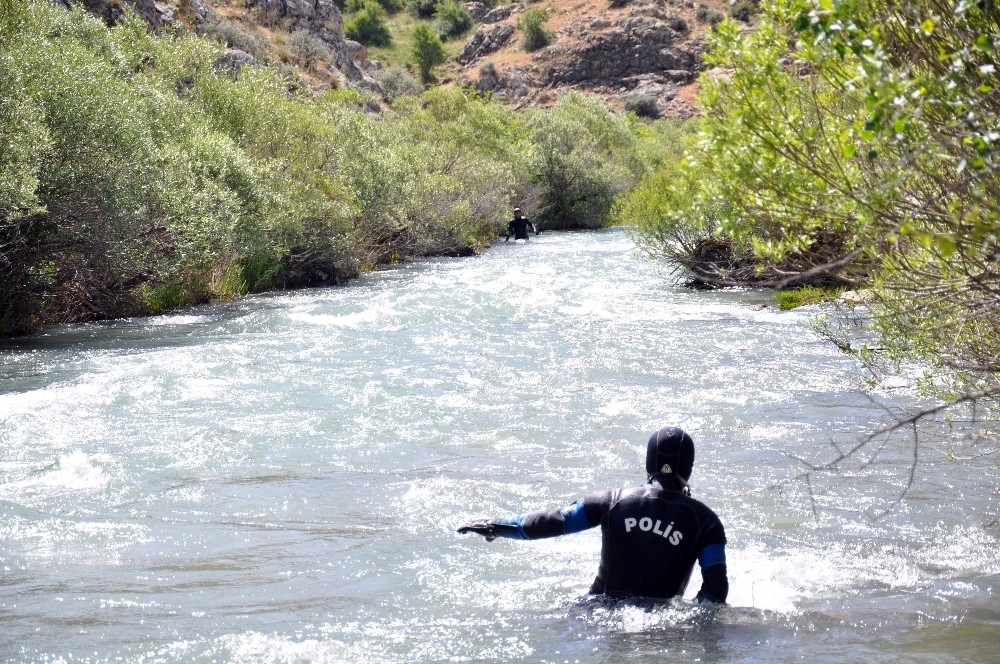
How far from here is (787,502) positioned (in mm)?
9656

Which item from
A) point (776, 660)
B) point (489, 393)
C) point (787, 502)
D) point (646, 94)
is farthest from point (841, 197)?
point (646, 94)

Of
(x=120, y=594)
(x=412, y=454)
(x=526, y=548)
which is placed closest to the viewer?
(x=120, y=594)

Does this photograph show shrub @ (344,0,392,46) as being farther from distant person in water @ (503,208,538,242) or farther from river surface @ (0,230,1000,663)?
river surface @ (0,230,1000,663)

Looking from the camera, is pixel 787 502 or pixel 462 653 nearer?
pixel 462 653

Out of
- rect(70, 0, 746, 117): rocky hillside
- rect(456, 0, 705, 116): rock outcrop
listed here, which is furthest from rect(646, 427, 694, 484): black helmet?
rect(456, 0, 705, 116): rock outcrop

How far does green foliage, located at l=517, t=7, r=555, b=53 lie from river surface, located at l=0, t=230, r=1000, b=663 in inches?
3308

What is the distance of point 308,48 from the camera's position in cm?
5862

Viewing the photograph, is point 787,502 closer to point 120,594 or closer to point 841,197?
point 841,197

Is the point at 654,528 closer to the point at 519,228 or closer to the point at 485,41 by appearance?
the point at 519,228

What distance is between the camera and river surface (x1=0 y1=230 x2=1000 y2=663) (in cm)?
659

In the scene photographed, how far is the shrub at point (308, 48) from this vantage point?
57169mm

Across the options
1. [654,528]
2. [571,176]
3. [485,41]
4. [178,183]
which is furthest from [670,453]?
[485,41]

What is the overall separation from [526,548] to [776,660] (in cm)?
292

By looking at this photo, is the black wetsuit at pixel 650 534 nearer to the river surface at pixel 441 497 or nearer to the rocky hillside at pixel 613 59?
the river surface at pixel 441 497
